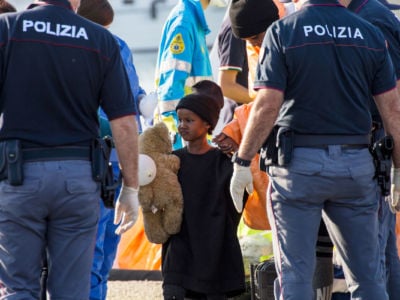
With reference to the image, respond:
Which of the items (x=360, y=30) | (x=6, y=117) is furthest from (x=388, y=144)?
(x=6, y=117)

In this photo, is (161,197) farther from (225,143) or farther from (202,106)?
(202,106)

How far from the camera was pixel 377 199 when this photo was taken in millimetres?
4242

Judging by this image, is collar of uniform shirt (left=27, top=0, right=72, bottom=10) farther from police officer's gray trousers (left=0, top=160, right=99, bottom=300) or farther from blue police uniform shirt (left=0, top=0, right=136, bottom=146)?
police officer's gray trousers (left=0, top=160, right=99, bottom=300)

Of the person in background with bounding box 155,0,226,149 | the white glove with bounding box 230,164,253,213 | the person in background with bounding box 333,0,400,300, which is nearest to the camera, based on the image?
the white glove with bounding box 230,164,253,213

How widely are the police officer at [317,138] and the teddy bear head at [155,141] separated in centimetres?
103

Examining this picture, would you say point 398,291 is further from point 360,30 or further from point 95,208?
point 95,208

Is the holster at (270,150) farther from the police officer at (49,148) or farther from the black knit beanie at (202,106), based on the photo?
the black knit beanie at (202,106)

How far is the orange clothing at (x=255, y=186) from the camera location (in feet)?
16.4

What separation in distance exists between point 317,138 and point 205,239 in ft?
3.83

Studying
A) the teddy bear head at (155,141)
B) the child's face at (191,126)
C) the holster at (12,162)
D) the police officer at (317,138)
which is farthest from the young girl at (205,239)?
the holster at (12,162)

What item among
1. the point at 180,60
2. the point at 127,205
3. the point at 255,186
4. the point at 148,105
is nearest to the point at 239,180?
the point at 127,205

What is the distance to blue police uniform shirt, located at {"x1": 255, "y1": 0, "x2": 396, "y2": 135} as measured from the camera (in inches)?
161

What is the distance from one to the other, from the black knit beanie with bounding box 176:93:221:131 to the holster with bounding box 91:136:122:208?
1293 millimetres

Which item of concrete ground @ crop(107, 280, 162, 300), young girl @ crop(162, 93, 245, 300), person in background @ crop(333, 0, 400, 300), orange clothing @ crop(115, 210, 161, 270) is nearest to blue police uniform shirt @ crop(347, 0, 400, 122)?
person in background @ crop(333, 0, 400, 300)
